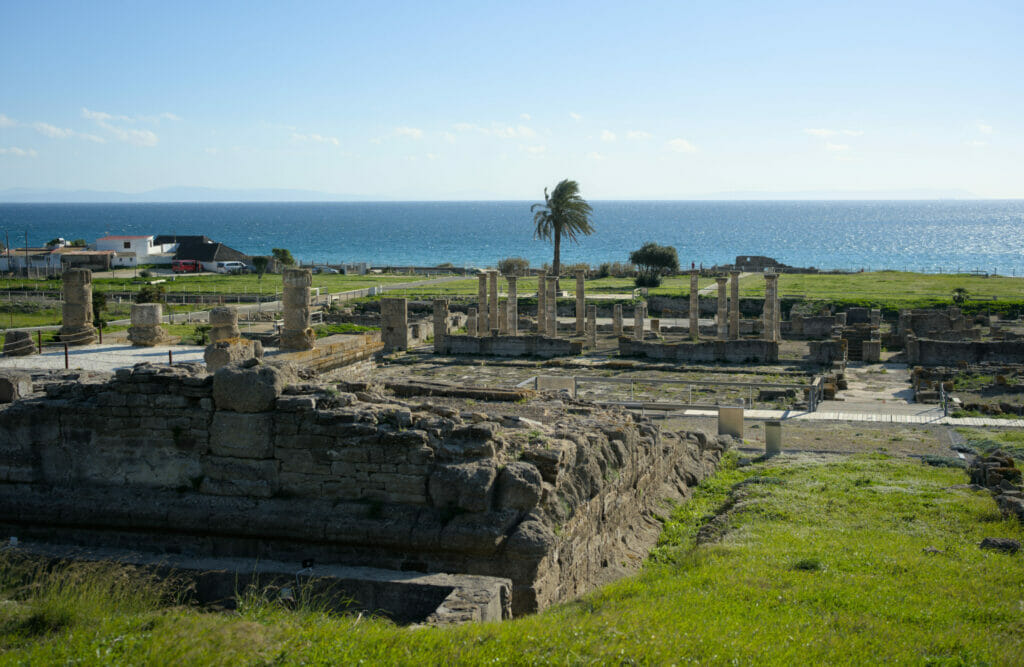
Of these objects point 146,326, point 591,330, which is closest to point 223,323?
point 146,326

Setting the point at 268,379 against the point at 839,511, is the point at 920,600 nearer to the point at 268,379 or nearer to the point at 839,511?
the point at 839,511

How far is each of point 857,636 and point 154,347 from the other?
20234 millimetres

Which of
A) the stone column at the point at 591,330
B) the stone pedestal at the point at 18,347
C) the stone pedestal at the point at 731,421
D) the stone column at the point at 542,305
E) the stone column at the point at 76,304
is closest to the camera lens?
the stone pedestal at the point at 731,421

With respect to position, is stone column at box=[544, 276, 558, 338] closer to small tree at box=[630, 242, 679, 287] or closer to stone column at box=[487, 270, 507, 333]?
stone column at box=[487, 270, 507, 333]

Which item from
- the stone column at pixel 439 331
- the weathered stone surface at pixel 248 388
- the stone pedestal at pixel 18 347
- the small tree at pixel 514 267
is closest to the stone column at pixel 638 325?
the stone column at pixel 439 331

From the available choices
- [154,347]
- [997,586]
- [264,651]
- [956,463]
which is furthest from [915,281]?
[264,651]

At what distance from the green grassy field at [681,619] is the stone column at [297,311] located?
13573 mm

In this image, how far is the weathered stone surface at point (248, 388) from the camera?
9641 mm

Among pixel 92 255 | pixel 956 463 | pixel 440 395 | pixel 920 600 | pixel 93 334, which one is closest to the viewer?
pixel 920 600

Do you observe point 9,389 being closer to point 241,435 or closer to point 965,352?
point 241,435

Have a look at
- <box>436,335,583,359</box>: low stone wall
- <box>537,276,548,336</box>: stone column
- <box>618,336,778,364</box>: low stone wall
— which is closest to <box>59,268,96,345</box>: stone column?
<box>436,335,583,359</box>: low stone wall

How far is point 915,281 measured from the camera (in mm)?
62000

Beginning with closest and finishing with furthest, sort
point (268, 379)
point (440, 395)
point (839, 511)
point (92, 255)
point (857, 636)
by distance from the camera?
point (857, 636)
point (268, 379)
point (839, 511)
point (440, 395)
point (92, 255)

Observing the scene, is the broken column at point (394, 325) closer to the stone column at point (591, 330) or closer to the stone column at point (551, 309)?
the stone column at point (551, 309)
